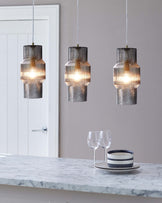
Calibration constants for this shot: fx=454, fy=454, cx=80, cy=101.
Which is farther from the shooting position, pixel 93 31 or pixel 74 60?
pixel 93 31

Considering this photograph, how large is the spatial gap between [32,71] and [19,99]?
193cm

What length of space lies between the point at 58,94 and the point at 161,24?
45.5 inches

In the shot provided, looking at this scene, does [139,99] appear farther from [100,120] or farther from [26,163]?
[26,163]

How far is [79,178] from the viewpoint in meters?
2.56

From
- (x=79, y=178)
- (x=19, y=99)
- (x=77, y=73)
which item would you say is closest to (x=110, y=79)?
(x=19, y=99)

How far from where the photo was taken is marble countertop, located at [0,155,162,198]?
238cm

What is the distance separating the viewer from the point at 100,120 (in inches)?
167

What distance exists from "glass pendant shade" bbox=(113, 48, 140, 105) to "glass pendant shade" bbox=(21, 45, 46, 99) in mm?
450

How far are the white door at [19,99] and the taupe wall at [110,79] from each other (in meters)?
0.19

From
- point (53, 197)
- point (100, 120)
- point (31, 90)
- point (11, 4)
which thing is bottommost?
point (53, 197)

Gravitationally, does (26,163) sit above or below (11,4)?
below

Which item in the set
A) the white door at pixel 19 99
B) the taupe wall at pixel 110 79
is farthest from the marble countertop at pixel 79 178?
the white door at pixel 19 99

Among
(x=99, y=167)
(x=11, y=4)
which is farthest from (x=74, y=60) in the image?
(x=11, y=4)

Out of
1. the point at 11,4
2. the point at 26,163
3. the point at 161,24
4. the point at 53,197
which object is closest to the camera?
the point at 53,197
